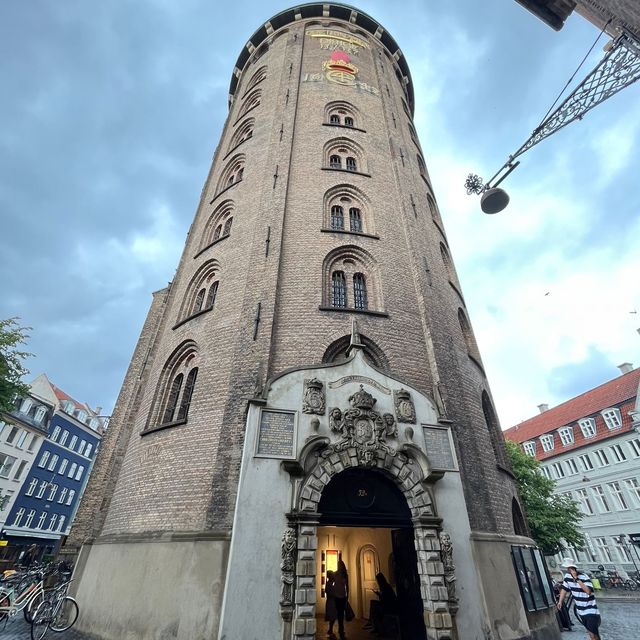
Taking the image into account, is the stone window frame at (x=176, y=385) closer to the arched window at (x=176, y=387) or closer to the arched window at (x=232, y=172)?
the arched window at (x=176, y=387)

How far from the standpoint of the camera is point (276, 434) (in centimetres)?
779

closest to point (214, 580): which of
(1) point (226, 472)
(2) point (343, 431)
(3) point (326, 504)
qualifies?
(1) point (226, 472)

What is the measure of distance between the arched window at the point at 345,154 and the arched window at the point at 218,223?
4.48 meters

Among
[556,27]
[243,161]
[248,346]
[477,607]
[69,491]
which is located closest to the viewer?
[477,607]

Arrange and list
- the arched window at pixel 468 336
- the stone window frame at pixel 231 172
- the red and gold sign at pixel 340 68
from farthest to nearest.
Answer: the red and gold sign at pixel 340 68
the stone window frame at pixel 231 172
the arched window at pixel 468 336

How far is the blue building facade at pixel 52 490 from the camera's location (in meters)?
29.6

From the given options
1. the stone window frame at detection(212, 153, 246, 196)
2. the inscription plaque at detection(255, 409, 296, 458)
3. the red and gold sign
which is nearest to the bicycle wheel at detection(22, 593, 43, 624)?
the inscription plaque at detection(255, 409, 296, 458)

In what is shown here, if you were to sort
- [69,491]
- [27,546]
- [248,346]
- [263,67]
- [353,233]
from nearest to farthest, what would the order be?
1. [248,346]
2. [353,233]
3. [263,67]
4. [27,546]
5. [69,491]

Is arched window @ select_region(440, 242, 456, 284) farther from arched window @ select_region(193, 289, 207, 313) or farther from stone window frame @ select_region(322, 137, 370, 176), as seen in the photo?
arched window @ select_region(193, 289, 207, 313)

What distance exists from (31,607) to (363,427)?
8.17 m

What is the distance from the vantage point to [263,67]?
71.8ft

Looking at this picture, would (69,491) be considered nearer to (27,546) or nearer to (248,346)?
(27,546)

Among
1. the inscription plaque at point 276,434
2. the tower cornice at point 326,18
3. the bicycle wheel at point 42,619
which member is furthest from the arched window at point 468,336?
the tower cornice at point 326,18

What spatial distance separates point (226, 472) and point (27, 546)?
33.7 meters
